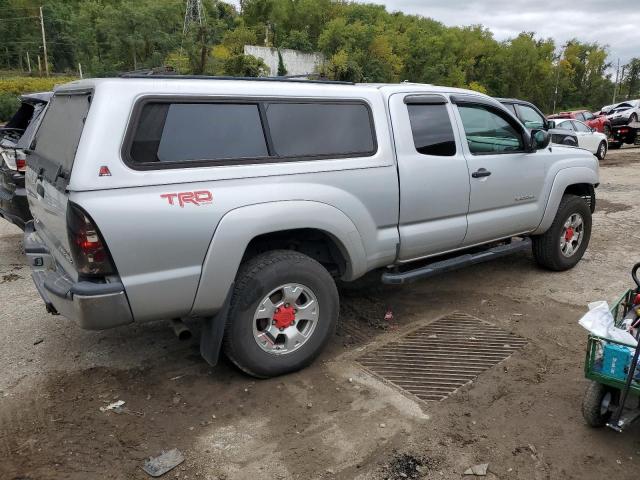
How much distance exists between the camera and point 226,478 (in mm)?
2855

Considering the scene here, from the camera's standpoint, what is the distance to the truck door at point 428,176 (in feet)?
13.9

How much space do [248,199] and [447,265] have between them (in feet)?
6.86

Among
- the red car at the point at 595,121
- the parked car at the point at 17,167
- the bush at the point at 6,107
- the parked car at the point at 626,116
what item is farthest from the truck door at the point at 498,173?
the bush at the point at 6,107

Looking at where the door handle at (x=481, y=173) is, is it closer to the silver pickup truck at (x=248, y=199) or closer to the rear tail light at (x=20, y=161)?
the silver pickup truck at (x=248, y=199)

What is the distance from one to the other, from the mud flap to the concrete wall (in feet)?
165

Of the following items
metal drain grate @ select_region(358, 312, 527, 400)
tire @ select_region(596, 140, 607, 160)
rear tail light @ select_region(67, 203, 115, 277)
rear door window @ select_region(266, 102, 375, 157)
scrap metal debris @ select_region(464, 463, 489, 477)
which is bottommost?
scrap metal debris @ select_region(464, 463, 489, 477)

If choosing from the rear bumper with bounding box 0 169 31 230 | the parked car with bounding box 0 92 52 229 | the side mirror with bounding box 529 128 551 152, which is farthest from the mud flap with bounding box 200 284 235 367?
the side mirror with bounding box 529 128 551 152

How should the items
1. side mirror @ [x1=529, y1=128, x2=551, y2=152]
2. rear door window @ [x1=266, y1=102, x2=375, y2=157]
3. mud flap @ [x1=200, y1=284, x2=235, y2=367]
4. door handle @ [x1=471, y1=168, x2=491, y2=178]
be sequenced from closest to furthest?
mud flap @ [x1=200, y1=284, x2=235, y2=367] < rear door window @ [x1=266, y1=102, x2=375, y2=157] < door handle @ [x1=471, y1=168, x2=491, y2=178] < side mirror @ [x1=529, y1=128, x2=551, y2=152]

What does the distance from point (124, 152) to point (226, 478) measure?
1.86m

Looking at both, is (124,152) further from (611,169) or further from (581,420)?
(611,169)

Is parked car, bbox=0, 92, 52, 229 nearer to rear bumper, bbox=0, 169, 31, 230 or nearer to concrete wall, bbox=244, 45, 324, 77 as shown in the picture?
rear bumper, bbox=0, 169, 31, 230

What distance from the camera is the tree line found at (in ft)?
201

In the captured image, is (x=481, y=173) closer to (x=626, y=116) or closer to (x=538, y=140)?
(x=538, y=140)

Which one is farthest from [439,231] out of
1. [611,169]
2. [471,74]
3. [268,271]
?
[471,74]
